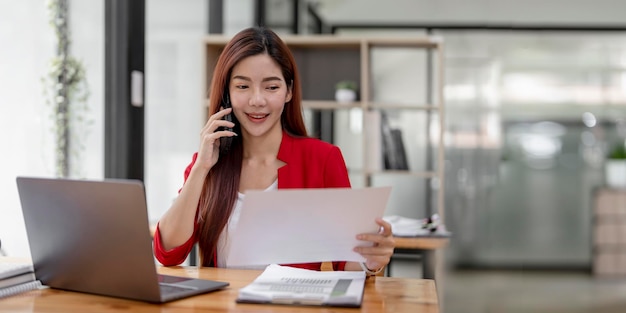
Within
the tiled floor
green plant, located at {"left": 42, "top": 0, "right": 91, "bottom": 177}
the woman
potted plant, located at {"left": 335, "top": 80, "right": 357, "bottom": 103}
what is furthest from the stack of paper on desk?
the tiled floor

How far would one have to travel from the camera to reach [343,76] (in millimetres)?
4465

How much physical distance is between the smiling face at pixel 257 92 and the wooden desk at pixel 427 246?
1476 millimetres

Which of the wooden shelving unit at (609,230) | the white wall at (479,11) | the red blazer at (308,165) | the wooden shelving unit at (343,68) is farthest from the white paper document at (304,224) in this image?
the wooden shelving unit at (609,230)

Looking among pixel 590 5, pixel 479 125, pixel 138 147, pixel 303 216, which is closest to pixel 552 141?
pixel 479 125

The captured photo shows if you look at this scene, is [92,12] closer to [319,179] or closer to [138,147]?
[138,147]

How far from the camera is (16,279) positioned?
5.07 feet

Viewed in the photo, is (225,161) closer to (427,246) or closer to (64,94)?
(64,94)

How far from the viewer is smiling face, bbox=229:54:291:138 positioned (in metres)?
1.92

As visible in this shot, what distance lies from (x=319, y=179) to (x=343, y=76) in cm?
249

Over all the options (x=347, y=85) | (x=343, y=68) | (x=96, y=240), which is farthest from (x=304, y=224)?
(x=343, y=68)

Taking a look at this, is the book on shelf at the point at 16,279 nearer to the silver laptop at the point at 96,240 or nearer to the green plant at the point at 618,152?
the silver laptop at the point at 96,240

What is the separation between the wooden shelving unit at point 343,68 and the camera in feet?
13.7

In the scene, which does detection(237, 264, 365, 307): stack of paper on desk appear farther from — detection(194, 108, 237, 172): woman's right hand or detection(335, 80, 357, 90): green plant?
detection(335, 80, 357, 90): green plant

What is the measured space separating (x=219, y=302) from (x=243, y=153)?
0.71 metres
